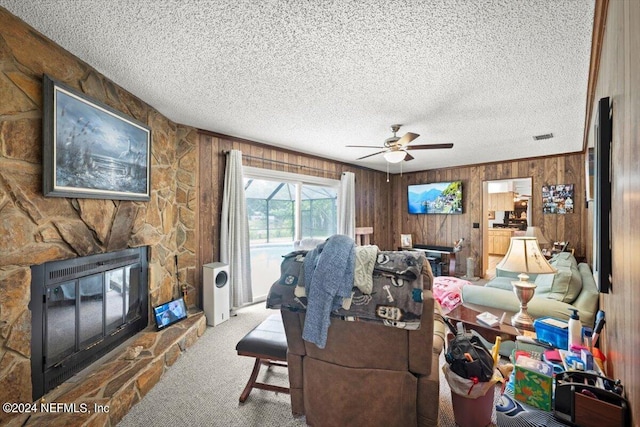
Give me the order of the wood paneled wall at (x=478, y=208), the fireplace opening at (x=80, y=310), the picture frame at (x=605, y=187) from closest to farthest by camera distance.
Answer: the picture frame at (x=605, y=187)
the fireplace opening at (x=80, y=310)
the wood paneled wall at (x=478, y=208)

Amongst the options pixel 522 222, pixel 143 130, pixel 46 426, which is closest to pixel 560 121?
pixel 143 130

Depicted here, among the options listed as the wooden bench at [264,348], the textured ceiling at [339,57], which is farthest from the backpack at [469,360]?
the textured ceiling at [339,57]

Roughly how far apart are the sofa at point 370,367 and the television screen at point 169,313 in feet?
5.61

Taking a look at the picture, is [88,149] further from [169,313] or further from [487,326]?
[487,326]

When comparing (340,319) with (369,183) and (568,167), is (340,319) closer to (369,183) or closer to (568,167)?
(369,183)

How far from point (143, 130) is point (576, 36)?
332 centimetres

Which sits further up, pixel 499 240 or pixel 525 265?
pixel 525 265

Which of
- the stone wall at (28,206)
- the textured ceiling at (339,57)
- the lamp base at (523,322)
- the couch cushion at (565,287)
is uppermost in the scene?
the textured ceiling at (339,57)

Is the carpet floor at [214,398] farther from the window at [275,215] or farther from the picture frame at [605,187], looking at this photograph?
the window at [275,215]

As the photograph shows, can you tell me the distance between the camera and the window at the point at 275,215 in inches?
159

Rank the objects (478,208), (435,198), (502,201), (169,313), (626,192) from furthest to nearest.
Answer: (502,201) < (435,198) < (478,208) < (169,313) < (626,192)

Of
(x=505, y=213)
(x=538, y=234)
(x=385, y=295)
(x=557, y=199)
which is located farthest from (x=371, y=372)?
(x=505, y=213)

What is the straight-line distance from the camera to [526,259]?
199 cm

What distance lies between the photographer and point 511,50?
1723 millimetres
